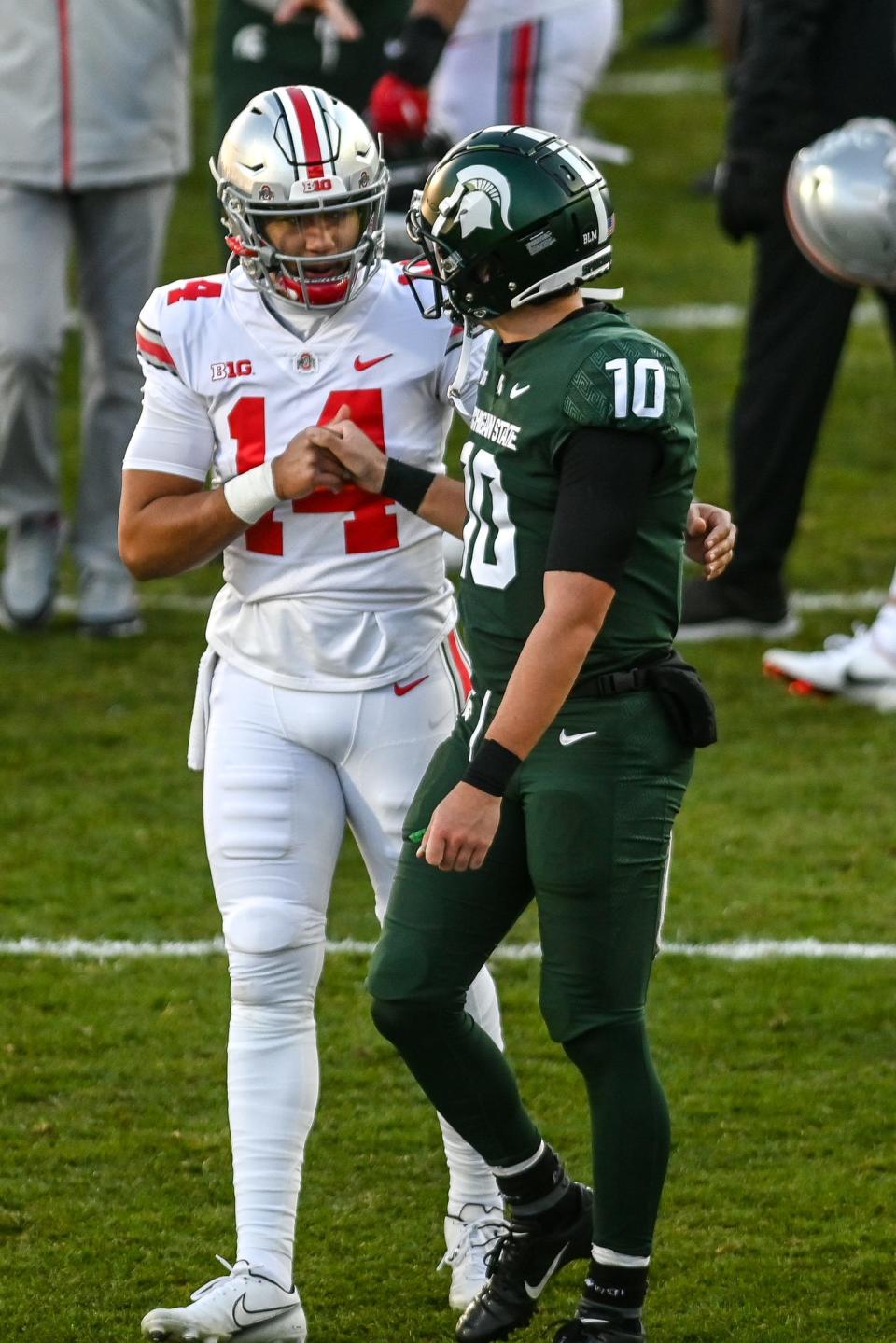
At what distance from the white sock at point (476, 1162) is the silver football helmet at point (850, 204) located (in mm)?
2758

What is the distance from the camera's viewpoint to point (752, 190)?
264 inches

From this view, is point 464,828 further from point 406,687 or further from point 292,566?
point 292,566

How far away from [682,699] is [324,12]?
14.2 feet

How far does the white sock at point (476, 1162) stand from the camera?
3.77m

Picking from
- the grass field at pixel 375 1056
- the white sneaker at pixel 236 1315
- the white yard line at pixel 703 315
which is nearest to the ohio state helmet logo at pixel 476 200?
the white sneaker at pixel 236 1315

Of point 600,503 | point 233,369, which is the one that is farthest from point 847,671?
point 600,503

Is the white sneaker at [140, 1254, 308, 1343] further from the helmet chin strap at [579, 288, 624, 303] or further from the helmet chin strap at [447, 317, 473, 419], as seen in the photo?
the helmet chin strap at [579, 288, 624, 303]

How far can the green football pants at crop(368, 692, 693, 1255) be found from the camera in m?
3.32

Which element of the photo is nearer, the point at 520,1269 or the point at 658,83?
the point at 520,1269

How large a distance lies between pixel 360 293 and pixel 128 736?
9.58 feet

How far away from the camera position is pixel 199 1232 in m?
3.98

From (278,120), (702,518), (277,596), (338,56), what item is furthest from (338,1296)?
(338,56)

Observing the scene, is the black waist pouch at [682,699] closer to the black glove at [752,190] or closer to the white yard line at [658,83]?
the black glove at [752,190]

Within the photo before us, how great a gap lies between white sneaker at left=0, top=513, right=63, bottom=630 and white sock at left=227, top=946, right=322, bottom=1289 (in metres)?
3.69
